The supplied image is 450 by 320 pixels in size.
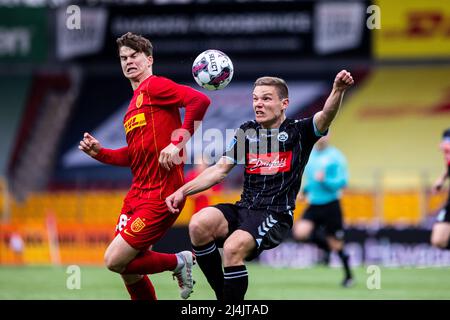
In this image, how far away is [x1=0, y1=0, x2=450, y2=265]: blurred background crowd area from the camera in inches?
729

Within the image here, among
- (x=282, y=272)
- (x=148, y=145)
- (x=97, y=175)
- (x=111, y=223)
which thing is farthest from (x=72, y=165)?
(x=148, y=145)

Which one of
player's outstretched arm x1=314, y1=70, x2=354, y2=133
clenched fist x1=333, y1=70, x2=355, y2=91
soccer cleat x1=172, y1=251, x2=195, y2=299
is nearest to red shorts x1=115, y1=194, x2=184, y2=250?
soccer cleat x1=172, y1=251, x2=195, y2=299

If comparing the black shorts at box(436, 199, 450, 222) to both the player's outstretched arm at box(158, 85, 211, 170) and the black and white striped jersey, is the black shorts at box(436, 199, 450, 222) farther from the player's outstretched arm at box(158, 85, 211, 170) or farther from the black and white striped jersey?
the player's outstretched arm at box(158, 85, 211, 170)

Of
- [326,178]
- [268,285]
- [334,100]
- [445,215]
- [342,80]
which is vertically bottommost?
[268,285]

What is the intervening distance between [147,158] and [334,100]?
5.63ft

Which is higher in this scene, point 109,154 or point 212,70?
point 212,70

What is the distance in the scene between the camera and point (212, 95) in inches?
942

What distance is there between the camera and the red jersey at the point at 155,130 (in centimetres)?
811

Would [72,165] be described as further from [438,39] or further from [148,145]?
[148,145]

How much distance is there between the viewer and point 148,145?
26.7 ft

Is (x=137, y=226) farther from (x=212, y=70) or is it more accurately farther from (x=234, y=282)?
(x=212, y=70)

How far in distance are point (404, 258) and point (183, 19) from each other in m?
7.51

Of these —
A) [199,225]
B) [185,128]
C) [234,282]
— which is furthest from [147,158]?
[234,282]

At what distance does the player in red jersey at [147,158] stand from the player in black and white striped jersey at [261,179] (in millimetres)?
335
